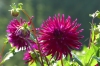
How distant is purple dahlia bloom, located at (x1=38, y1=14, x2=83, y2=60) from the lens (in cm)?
63

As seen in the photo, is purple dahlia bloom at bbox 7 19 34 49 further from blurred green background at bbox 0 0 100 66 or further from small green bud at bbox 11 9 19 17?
blurred green background at bbox 0 0 100 66

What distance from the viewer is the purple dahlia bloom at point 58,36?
0.63 metres

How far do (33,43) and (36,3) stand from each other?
11775 millimetres

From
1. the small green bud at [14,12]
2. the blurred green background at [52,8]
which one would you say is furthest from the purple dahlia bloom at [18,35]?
the blurred green background at [52,8]

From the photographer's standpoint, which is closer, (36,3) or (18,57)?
(18,57)

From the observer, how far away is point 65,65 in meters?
0.72

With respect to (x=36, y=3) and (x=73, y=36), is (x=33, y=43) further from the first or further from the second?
(x=36, y=3)

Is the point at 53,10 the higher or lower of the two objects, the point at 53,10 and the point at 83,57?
the higher

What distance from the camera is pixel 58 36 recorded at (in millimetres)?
645

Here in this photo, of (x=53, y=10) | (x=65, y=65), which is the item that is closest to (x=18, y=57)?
(x=53, y=10)

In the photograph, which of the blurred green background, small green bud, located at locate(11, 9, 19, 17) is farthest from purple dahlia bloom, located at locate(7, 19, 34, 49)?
the blurred green background

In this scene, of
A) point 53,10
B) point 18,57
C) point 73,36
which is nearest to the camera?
point 73,36

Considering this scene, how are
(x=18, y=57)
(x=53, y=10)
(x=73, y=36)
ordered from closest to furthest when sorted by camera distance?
(x=73, y=36), (x=18, y=57), (x=53, y=10)

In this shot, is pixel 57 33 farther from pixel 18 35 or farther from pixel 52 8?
pixel 52 8
